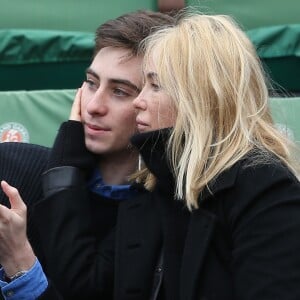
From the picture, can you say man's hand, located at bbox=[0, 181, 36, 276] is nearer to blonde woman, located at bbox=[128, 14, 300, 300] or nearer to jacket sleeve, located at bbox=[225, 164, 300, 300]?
blonde woman, located at bbox=[128, 14, 300, 300]

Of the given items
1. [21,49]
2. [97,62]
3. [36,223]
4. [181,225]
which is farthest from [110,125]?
[21,49]

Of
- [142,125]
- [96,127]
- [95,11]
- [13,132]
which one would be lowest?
[13,132]

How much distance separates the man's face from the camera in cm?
178

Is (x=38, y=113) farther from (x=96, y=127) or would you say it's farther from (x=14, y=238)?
(x=14, y=238)

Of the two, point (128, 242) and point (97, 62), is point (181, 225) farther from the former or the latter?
point (97, 62)

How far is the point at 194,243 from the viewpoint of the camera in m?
1.38

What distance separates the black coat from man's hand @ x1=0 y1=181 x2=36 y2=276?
0.29 ft

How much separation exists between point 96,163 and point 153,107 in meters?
0.36

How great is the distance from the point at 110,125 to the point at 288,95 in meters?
1.54

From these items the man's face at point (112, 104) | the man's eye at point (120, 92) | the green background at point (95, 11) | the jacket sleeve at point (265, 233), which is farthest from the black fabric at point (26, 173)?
the green background at point (95, 11)

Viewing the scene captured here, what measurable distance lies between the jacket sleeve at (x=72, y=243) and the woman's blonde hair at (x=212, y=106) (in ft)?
0.93

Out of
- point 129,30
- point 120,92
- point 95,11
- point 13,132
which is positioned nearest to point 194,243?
point 120,92

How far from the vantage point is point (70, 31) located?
3176 millimetres

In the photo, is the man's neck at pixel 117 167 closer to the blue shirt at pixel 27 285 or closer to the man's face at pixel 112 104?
the man's face at pixel 112 104
